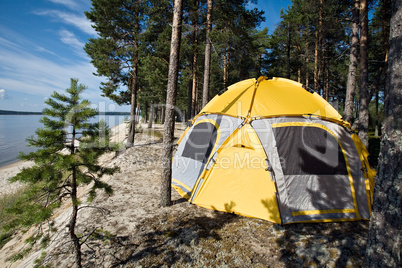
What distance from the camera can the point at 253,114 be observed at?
470cm

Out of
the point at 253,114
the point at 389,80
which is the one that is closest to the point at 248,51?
the point at 253,114

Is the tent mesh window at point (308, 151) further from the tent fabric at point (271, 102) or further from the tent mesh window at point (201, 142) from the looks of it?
the tent mesh window at point (201, 142)

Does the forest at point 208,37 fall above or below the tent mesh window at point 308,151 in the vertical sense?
above

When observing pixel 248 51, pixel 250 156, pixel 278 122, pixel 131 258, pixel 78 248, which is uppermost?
pixel 248 51

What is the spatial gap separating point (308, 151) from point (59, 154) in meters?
4.90

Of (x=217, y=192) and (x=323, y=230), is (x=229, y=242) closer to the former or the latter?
(x=217, y=192)

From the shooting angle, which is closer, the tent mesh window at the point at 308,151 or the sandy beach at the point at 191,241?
the sandy beach at the point at 191,241

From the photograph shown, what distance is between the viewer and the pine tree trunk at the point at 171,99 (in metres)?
4.59

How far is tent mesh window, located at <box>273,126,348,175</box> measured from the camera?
14.1ft

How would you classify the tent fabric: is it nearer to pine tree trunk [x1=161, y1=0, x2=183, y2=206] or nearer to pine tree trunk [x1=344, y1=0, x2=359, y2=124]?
pine tree trunk [x1=161, y1=0, x2=183, y2=206]

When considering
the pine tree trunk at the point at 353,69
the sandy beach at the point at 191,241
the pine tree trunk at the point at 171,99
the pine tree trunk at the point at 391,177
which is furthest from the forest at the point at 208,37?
the pine tree trunk at the point at 391,177

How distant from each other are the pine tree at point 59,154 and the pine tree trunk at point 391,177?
12.1 feet

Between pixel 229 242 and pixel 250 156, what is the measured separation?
6.32 ft

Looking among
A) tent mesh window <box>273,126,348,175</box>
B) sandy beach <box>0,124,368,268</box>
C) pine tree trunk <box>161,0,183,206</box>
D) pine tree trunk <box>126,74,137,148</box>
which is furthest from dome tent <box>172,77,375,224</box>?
pine tree trunk <box>126,74,137,148</box>
